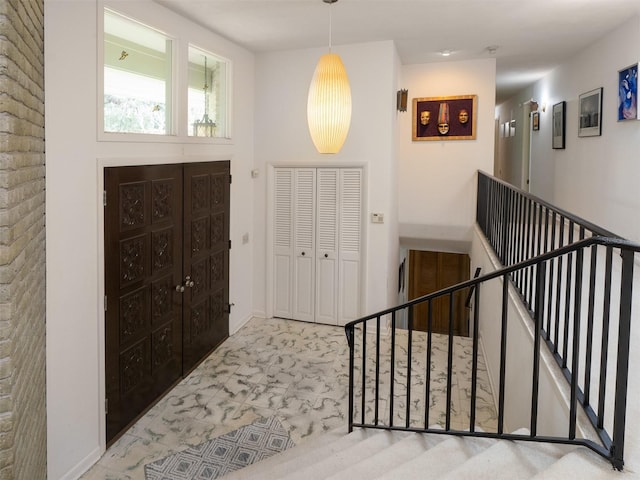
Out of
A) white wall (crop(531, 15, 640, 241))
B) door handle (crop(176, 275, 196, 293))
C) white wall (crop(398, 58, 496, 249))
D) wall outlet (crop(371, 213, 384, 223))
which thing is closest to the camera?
door handle (crop(176, 275, 196, 293))

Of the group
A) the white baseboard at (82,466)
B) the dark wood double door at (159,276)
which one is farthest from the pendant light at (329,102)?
the white baseboard at (82,466)

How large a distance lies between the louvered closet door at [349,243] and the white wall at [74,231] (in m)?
2.60

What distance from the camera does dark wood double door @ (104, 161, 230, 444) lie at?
136 inches

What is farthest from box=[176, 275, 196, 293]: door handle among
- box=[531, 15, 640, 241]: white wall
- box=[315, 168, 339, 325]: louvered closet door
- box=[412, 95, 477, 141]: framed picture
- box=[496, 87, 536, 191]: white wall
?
box=[496, 87, 536, 191]: white wall

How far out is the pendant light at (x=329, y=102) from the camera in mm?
3457

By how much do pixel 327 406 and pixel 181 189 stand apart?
7.54 feet

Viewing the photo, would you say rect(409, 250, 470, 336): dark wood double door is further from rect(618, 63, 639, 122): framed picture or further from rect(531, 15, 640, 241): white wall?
rect(618, 63, 639, 122): framed picture

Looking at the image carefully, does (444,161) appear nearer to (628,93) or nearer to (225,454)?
(628,93)

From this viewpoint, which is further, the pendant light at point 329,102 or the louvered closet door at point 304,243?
the louvered closet door at point 304,243

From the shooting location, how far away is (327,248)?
18.9 ft

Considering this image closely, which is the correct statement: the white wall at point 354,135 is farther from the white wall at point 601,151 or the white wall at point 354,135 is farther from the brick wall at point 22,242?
the brick wall at point 22,242

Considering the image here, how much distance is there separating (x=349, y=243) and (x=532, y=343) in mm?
3198

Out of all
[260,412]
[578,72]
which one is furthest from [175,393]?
[578,72]

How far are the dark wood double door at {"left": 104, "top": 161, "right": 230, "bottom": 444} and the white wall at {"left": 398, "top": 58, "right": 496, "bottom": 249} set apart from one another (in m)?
2.84
